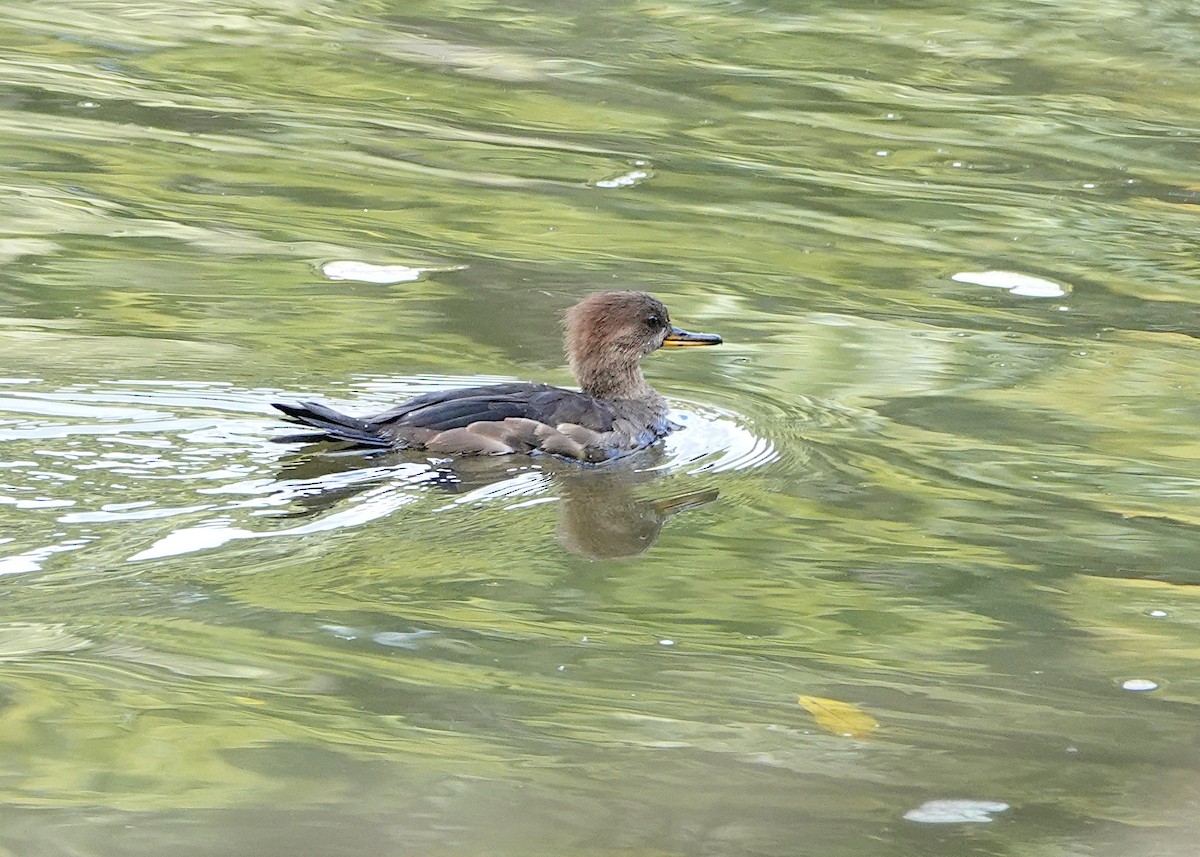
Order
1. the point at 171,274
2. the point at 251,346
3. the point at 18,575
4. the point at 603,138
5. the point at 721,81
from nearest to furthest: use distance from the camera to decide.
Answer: the point at 18,575 < the point at 251,346 < the point at 171,274 < the point at 603,138 < the point at 721,81

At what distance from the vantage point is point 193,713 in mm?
4660

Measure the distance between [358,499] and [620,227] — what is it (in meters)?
4.28

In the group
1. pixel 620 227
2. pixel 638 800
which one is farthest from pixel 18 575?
pixel 620 227

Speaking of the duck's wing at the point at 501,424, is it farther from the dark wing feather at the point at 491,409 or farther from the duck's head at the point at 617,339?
the duck's head at the point at 617,339

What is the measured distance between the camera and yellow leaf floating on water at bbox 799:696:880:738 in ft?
15.6

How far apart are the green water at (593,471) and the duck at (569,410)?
121 millimetres

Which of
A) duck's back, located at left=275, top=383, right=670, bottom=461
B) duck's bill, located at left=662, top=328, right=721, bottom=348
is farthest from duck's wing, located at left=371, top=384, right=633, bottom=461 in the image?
duck's bill, located at left=662, top=328, right=721, bottom=348

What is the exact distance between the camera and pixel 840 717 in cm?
485

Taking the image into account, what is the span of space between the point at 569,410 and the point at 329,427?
0.98 meters

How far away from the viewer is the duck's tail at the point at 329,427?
6.79 metres

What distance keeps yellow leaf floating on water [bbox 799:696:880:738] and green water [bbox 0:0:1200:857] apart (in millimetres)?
31

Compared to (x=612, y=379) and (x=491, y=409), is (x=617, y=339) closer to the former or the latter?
(x=612, y=379)

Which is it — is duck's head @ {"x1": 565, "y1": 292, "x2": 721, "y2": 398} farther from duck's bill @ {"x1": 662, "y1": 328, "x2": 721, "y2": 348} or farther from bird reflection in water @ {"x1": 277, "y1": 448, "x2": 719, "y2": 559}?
bird reflection in water @ {"x1": 277, "y1": 448, "x2": 719, "y2": 559}

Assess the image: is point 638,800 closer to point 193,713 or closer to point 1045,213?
point 193,713
